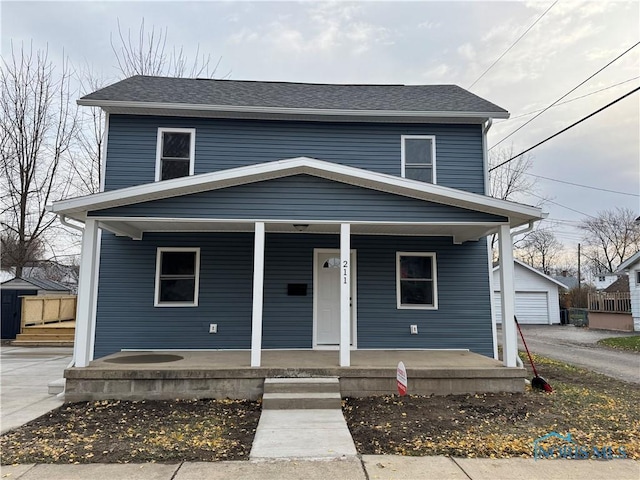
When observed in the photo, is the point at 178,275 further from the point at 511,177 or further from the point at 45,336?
the point at 511,177

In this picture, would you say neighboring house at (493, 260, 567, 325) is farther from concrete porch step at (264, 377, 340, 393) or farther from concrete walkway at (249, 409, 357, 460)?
concrete walkway at (249, 409, 357, 460)

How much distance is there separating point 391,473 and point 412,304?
5.07 meters

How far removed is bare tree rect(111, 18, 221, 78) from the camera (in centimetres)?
1638

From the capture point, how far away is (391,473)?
11.6ft

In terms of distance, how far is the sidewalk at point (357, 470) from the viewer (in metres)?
3.52

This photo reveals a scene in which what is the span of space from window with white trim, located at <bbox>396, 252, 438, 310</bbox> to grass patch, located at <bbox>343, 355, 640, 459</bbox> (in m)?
2.55

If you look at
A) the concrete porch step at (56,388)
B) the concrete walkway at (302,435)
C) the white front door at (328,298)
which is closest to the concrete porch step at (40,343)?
the concrete porch step at (56,388)

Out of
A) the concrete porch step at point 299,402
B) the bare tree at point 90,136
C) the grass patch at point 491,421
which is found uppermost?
the bare tree at point 90,136

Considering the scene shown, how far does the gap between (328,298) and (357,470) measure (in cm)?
477

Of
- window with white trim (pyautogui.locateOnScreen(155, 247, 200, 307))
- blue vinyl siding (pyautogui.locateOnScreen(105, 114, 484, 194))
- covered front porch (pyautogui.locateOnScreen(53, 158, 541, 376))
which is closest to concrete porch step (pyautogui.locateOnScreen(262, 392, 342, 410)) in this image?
covered front porch (pyautogui.locateOnScreen(53, 158, 541, 376))

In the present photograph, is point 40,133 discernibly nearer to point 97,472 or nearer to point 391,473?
point 97,472

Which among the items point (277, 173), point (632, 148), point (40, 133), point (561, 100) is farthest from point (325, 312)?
point (40, 133)

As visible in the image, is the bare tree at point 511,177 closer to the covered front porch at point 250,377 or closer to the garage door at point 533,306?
the garage door at point 533,306

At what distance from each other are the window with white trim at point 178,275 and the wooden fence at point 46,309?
906 cm
